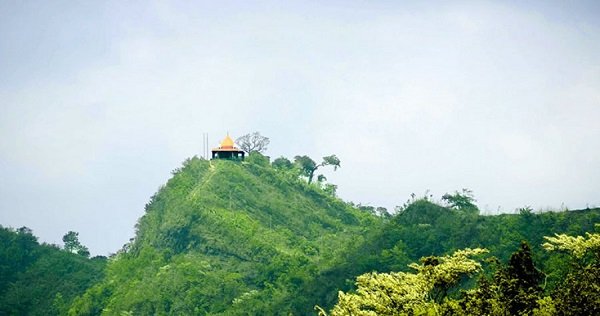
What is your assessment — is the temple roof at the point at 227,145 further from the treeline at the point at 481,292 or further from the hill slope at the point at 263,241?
the treeline at the point at 481,292

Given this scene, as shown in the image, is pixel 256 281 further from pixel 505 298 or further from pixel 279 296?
pixel 505 298

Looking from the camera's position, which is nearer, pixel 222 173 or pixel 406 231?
pixel 406 231

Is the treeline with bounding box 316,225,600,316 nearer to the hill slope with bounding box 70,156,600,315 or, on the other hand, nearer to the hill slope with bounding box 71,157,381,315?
the hill slope with bounding box 70,156,600,315

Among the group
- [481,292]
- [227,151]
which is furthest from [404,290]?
[227,151]

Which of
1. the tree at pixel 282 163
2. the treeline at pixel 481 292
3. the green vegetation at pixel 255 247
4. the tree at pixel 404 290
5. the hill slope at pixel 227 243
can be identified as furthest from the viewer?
the tree at pixel 282 163

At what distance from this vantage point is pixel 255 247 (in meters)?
127

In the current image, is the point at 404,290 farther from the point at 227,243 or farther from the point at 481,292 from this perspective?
the point at 227,243

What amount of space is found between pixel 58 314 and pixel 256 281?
36636 mm

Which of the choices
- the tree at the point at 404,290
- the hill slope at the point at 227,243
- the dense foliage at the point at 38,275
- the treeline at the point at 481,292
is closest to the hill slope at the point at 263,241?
the hill slope at the point at 227,243

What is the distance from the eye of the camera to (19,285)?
5950 inches

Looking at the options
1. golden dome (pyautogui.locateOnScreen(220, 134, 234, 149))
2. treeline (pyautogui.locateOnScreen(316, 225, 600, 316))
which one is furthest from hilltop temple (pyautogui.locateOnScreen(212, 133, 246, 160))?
treeline (pyautogui.locateOnScreen(316, 225, 600, 316))

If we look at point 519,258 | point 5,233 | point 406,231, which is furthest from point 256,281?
point 519,258

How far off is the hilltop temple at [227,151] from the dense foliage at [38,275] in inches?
1062

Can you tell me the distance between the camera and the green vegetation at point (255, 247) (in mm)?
97312
